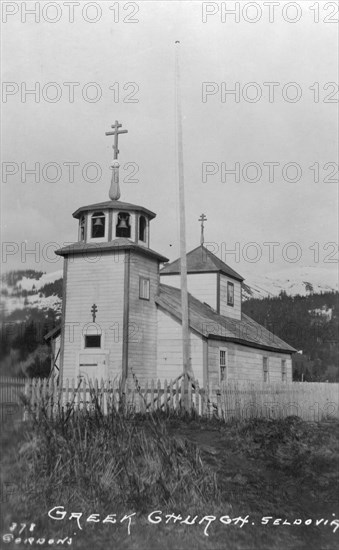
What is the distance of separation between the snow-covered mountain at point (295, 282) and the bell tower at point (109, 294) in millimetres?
1199

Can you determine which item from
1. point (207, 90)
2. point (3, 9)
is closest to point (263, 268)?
point (207, 90)

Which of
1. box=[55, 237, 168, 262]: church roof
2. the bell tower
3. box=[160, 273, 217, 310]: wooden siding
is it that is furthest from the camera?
box=[160, 273, 217, 310]: wooden siding

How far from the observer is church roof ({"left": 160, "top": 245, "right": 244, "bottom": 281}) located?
6.44 m

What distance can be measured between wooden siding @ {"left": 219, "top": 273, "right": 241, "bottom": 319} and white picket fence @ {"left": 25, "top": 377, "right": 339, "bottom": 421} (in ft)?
3.83

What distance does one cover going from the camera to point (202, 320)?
822cm

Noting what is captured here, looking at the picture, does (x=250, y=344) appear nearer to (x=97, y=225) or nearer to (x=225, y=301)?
(x=225, y=301)

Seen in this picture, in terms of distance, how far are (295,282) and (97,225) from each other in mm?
2217

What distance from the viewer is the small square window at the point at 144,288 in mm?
6535

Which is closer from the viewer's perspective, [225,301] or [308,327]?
[308,327]

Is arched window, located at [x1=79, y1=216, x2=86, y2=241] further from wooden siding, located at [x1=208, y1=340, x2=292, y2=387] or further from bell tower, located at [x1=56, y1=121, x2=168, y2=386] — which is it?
wooden siding, located at [x1=208, y1=340, x2=292, y2=387]

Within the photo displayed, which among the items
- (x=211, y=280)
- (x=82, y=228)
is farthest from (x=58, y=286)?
(x=211, y=280)

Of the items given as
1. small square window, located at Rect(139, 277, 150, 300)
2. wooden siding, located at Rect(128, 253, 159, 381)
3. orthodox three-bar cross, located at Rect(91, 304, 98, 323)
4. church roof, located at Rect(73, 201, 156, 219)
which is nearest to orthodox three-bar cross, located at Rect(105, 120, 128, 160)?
church roof, located at Rect(73, 201, 156, 219)

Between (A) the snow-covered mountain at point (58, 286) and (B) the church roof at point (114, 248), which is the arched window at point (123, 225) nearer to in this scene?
(B) the church roof at point (114, 248)

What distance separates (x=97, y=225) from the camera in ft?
17.5
